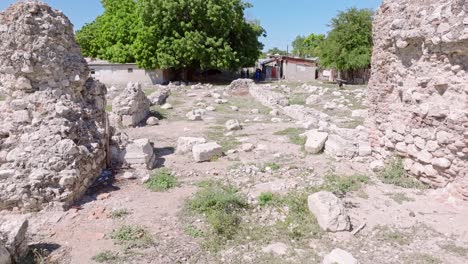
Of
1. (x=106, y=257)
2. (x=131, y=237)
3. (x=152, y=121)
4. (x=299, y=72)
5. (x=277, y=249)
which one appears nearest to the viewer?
(x=106, y=257)

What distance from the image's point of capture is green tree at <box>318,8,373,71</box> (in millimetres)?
26344

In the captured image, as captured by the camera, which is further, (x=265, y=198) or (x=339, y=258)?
(x=265, y=198)

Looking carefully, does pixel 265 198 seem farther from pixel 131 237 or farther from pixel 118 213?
pixel 118 213

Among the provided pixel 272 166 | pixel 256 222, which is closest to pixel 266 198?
pixel 256 222

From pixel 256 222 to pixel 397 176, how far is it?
293cm

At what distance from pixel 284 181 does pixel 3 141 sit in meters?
4.73

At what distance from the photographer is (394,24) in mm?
6410

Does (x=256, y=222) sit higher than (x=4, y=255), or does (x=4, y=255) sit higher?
(x=4, y=255)

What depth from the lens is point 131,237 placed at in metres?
4.62

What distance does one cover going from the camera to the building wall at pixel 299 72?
36219mm

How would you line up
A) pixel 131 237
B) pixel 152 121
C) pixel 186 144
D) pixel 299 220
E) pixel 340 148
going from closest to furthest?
pixel 131 237 → pixel 299 220 → pixel 340 148 → pixel 186 144 → pixel 152 121

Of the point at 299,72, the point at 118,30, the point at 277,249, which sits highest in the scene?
the point at 118,30

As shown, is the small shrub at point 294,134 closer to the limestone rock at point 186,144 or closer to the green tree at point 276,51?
the limestone rock at point 186,144

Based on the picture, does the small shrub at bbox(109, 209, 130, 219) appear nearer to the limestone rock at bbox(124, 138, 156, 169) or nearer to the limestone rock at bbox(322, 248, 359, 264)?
the limestone rock at bbox(124, 138, 156, 169)
